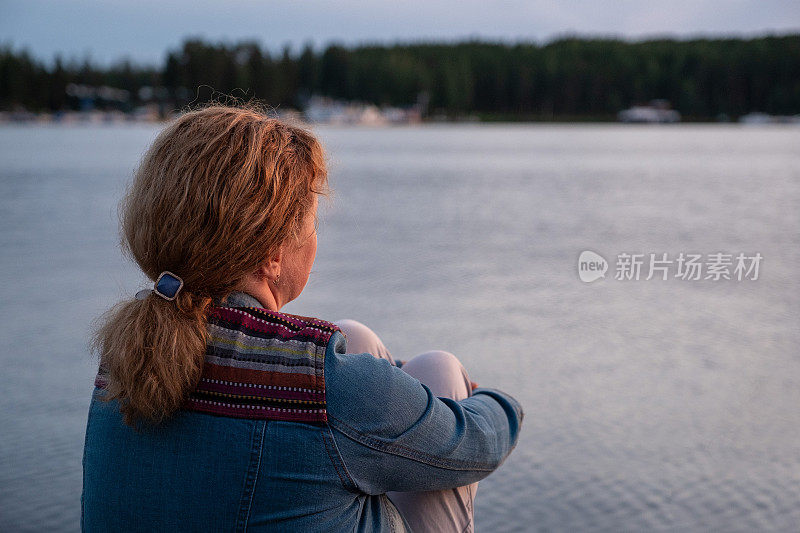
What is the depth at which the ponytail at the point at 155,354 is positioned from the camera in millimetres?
1125

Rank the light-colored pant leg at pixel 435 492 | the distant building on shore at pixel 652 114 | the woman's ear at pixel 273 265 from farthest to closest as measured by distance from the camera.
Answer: the distant building on shore at pixel 652 114, the light-colored pant leg at pixel 435 492, the woman's ear at pixel 273 265

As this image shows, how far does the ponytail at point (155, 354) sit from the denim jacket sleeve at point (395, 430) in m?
0.18

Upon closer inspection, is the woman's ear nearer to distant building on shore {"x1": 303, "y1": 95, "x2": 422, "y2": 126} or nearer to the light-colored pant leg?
the light-colored pant leg

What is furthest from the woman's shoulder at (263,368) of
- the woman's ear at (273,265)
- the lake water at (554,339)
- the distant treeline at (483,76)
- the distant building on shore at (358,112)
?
the distant building on shore at (358,112)

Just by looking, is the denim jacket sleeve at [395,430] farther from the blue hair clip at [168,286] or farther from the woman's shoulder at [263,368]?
the blue hair clip at [168,286]

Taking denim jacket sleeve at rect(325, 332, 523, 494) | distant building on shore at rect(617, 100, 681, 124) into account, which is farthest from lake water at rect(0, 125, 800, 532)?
distant building on shore at rect(617, 100, 681, 124)

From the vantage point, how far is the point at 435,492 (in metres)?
1.46

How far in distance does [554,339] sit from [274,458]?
3275mm

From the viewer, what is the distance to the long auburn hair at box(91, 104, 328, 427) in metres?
1.14

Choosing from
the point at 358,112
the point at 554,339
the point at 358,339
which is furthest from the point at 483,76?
the point at 358,339

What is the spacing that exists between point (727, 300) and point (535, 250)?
7.10 feet

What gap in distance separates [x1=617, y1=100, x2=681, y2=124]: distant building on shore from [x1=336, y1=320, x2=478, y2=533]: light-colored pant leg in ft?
261

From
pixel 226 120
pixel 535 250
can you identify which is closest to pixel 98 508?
pixel 226 120

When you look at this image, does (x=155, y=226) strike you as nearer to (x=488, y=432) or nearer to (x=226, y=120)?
(x=226, y=120)
